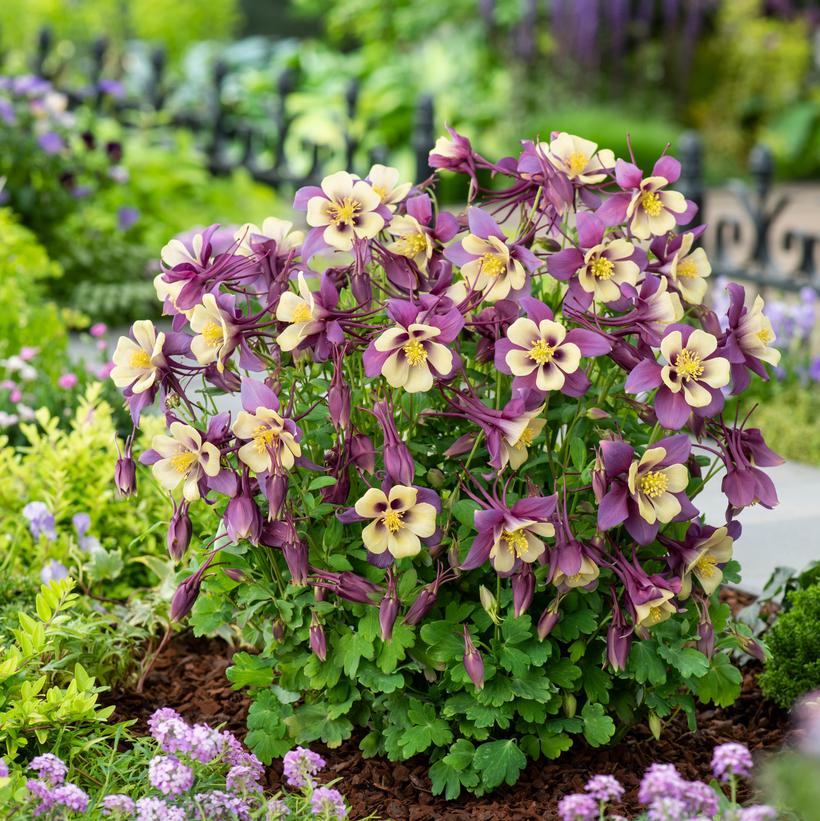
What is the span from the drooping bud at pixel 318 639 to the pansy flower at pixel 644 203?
0.87 metres

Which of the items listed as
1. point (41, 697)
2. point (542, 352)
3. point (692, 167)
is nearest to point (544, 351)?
point (542, 352)

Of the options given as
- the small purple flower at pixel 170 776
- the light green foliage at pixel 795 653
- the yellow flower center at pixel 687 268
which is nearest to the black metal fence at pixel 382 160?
the light green foliage at pixel 795 653

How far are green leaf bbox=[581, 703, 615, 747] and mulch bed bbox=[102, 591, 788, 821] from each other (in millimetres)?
143

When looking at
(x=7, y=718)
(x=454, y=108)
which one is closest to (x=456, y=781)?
(x=7, y=718)

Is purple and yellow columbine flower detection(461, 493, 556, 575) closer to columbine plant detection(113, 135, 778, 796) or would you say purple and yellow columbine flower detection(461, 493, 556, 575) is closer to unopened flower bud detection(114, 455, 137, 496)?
columbine plant detection(113, 135, 778, 796)

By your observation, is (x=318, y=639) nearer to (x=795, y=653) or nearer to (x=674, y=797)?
(x=674, y=797)

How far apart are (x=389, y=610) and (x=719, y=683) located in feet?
2.11

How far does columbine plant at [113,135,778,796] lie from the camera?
205cm

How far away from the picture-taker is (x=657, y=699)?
2.30 metres

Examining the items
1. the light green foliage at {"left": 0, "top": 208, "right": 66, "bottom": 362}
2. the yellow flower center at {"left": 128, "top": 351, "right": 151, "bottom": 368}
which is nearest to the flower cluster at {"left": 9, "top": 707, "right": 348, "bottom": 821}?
the yellow flower center at {"left": 128, "top": 351, "right": 151, "bottom": 368}

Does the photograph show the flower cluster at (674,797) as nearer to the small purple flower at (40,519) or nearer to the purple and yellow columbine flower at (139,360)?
the purple and yellow columbine flower at (139,360)

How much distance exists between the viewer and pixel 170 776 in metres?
1.99

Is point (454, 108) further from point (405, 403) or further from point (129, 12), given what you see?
point (405, 403)

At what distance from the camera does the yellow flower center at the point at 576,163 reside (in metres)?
2.30
